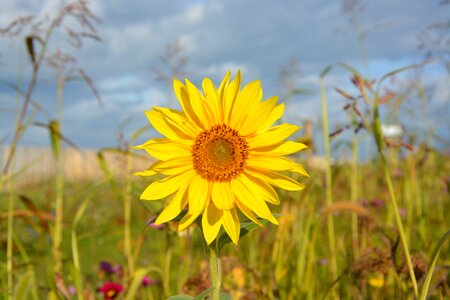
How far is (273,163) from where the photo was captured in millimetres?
1176

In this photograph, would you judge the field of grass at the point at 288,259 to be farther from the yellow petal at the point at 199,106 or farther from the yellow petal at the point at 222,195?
the yellow petal at the point at 199,106

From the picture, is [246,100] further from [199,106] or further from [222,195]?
[222,195]

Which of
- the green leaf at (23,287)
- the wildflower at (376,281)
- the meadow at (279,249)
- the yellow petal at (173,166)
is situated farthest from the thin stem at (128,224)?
the wildflower at (376,281)

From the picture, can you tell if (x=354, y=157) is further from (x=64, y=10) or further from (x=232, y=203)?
(x=232, y=203)

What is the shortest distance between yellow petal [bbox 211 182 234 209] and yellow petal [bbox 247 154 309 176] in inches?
3.1

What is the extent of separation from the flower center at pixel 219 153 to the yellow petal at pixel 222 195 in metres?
0.02

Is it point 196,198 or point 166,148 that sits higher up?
point 166,148

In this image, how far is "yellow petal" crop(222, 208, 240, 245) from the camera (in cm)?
109

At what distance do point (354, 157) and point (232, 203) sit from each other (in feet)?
6.13

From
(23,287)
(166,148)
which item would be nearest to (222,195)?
(166,148)

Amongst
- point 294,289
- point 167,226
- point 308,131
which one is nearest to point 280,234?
point 294,289

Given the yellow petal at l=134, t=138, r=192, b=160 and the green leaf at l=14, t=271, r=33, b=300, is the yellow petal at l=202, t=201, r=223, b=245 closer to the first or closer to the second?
the yellow petal at l=134, t=138, r=192, b=160

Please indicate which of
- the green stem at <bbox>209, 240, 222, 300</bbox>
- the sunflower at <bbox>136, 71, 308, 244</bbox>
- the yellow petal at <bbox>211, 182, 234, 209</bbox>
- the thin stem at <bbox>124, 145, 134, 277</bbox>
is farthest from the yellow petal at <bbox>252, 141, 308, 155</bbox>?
the thin stem at <bbox>124, 145, 134, 277</bbox>

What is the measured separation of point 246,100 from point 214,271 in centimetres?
38
